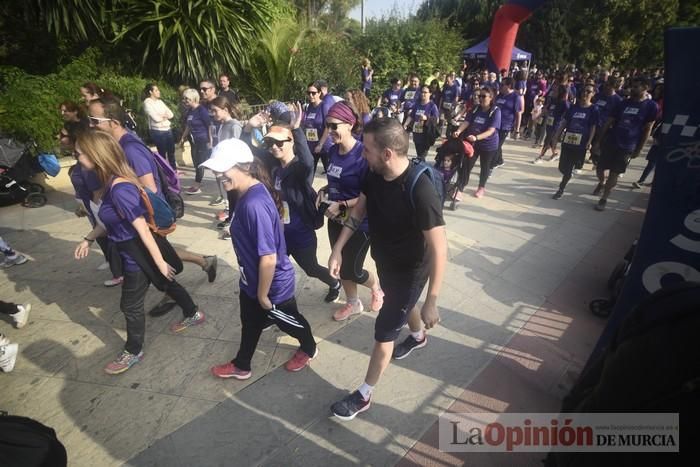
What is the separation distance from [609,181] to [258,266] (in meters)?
6.36

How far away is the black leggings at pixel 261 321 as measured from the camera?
2.75m

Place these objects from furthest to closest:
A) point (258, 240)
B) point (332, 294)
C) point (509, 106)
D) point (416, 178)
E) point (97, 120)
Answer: point (509, 106) → point (332, 294) → point (97, 120) → point (258, 240) → point (416, 178)

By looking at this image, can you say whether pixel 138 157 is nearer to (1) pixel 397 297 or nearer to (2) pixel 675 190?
(1) pixel 397 297

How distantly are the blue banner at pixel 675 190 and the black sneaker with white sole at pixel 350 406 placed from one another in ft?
5.63

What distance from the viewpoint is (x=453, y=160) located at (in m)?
5.89

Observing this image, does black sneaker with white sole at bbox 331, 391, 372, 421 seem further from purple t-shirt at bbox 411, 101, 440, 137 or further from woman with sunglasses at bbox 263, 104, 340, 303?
purple t-shirt at bbox 411, 101, 440, 137

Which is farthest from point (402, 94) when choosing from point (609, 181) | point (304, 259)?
point (304, 259)

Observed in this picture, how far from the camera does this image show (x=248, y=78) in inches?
445

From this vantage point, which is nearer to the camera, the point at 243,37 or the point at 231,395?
the point at 231,395

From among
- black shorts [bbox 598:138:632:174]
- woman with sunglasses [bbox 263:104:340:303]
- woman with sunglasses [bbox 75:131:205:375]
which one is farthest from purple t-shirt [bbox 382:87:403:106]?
woman with sunglasses [bbox 75:131:205:375]

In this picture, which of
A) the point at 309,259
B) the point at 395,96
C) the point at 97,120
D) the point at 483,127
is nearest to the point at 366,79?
the point at 395,96

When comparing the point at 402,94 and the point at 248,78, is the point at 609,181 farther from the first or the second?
the point at 248,78

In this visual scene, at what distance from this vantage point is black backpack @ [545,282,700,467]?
40.6 inches

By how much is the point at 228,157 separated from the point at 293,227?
1.07 m
